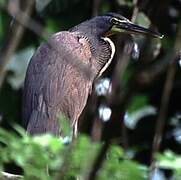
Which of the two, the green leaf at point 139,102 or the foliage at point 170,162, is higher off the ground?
the foliage at point 170,162

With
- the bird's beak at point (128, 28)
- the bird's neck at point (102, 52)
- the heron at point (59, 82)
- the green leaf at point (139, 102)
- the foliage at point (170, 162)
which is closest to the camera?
the foliage at point (170, 162)

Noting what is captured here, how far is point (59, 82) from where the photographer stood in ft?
14.9

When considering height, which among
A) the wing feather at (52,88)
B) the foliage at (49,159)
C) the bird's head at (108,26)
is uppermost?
the foliage at (49,159)

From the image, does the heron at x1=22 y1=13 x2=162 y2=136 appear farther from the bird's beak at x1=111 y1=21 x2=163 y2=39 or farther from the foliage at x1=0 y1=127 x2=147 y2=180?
the foliage at x1=0 y1=127 x2=147 y2=180

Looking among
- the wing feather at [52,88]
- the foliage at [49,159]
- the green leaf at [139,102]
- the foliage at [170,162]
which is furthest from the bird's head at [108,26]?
the foliage at [170,162]

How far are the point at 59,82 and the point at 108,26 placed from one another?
2.51ft

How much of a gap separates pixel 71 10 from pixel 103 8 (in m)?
0.34

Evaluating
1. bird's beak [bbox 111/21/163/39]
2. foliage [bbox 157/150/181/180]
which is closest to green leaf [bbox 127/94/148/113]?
bird's beak [bbox 111/21/163/39]

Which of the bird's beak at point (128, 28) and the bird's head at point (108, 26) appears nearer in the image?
the bird's beak at point (128, 28)

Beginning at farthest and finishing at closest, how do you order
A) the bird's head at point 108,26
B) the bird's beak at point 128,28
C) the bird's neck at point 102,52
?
the bird's neck at point 102,52 < the bird's head at point 108,26 < the bird's beak at point 128,28

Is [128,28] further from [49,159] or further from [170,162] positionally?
[170,162]

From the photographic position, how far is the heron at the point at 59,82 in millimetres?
4340

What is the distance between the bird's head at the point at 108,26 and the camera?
15.5 ft

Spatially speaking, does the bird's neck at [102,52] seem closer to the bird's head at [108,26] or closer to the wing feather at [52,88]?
the bird's head at [108,26]
